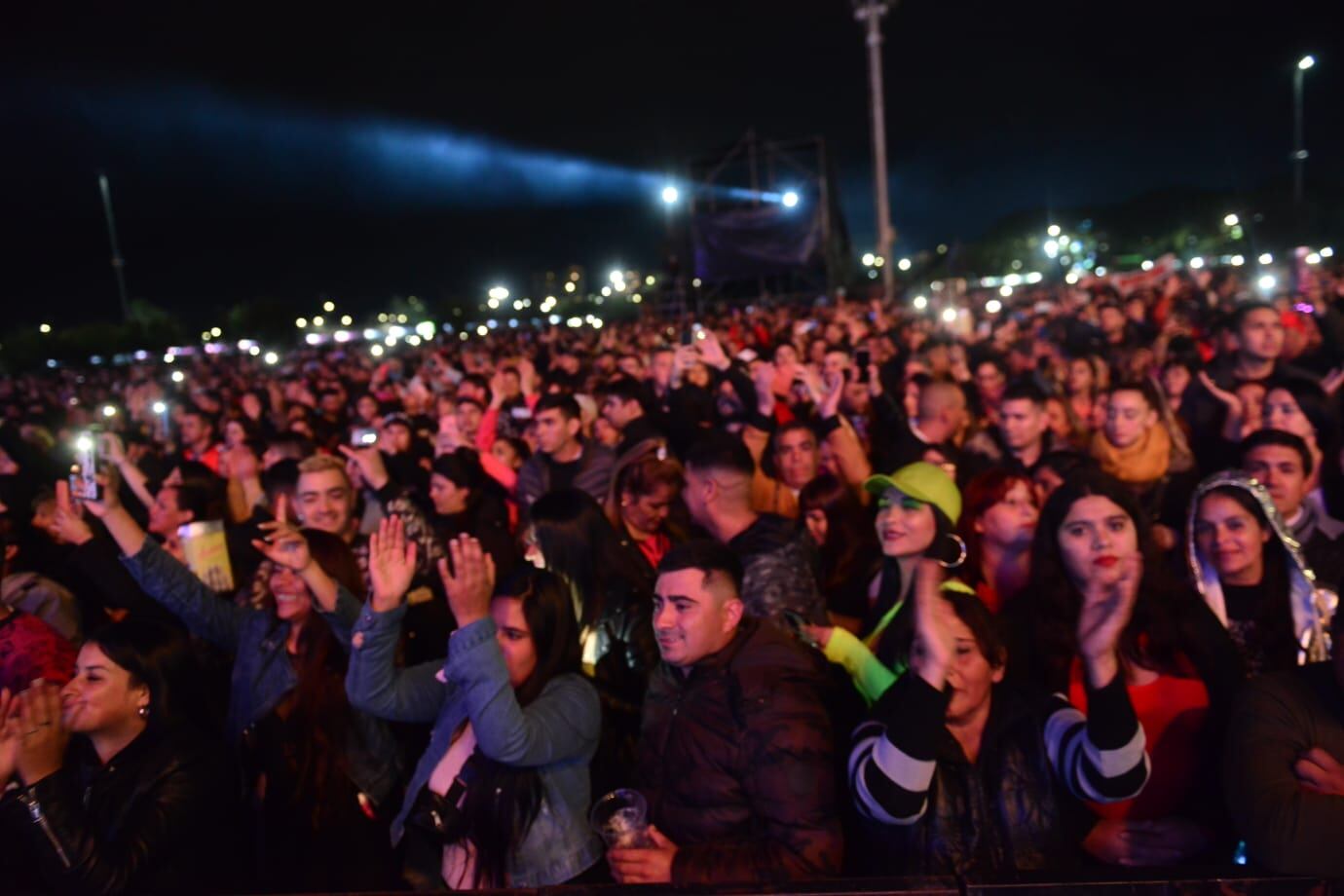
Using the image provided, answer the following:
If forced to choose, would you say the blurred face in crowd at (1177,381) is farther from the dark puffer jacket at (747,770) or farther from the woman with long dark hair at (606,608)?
the dark puffer jacket at (747,770)

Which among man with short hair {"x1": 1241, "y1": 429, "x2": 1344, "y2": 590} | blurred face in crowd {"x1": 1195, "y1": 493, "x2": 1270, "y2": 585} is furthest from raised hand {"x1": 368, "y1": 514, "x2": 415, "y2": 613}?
man with short hair {"x1": 1241, "y1": 429, "x2": 1344, "y2": 590}

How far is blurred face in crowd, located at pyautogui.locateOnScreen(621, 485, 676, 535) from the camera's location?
13.2ft

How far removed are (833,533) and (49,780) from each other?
3.16 metres

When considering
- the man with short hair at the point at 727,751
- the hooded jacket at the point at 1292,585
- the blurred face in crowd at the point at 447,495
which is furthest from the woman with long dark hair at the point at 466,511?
the hooded jacket at the point at 1292,585

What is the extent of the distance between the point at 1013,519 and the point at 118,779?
317 cm

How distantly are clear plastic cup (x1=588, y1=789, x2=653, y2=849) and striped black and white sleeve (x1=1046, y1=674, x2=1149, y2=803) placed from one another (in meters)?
1.03

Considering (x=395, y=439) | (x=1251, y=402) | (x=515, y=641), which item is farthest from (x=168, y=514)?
(x=1251, y=402)

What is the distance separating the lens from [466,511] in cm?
485

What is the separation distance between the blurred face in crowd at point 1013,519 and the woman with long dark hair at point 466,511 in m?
2.26

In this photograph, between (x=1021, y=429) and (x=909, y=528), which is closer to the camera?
(x=909, y=528)

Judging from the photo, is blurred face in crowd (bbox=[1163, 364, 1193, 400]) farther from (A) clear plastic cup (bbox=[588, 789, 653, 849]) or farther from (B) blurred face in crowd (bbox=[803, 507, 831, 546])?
(A) clear plastic cup (bbox=[588, 789, 653, 849])

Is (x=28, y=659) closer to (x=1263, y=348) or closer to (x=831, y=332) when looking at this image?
(x=1263, y=348)

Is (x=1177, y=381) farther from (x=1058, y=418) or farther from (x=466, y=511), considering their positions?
(x=466, y=511)

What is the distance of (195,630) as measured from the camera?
11.8ft
